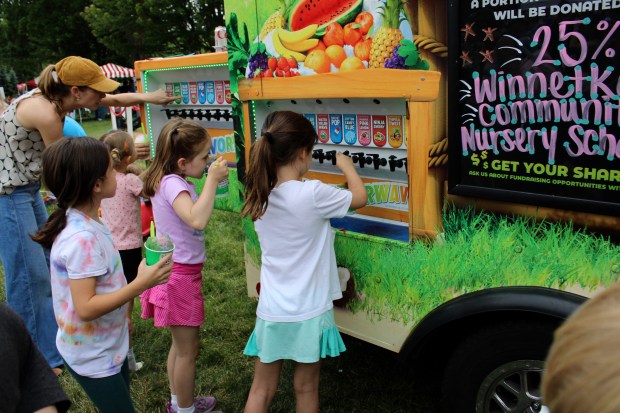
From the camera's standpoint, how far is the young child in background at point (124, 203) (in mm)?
3285

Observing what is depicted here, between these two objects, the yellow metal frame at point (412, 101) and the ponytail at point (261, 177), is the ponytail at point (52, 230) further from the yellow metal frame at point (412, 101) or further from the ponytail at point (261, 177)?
the yellow metal frame at point (412, 101)

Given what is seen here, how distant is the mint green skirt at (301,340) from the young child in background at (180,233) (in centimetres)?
48

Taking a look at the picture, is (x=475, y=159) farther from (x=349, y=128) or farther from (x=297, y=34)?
(x=297, y=34)

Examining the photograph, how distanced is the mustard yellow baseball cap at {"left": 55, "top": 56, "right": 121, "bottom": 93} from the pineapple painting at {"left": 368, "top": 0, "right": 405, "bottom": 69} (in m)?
1.62

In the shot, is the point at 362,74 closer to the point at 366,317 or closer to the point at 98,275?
the point at 366,317

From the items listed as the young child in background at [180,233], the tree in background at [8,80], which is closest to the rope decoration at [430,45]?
the young child in background at [180,233]

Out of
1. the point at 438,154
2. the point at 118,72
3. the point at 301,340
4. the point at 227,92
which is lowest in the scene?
the point at 301,340

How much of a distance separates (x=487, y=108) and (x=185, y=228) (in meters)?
1.49

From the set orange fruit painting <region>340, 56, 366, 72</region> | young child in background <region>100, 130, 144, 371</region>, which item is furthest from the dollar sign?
young child in background <region>100, 130, 144, 371</region>

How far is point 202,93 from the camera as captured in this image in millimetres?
4488

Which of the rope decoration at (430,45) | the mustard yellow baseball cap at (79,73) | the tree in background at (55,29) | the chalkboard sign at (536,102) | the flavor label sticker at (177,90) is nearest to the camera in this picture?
the chalkboard sign at (536,102)

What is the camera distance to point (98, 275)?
2.04 metres

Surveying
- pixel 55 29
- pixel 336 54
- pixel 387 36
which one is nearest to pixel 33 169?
pixel 336 54

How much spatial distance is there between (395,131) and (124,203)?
173 cm
